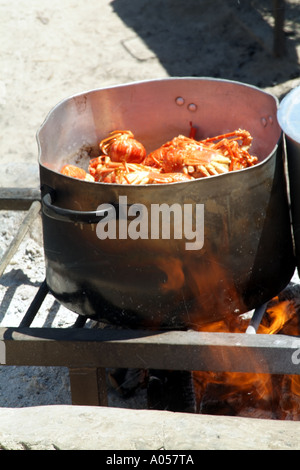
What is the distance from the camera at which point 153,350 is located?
2.24 m

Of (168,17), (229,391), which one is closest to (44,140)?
(229,391)

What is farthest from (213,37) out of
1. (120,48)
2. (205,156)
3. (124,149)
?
(205,156)

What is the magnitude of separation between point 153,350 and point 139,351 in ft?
0.17

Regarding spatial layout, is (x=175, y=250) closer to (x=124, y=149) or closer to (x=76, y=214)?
(x=76, y=214)

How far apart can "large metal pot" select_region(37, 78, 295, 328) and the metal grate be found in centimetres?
11

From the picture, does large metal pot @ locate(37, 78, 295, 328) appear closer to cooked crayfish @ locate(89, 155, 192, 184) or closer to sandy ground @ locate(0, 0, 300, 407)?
cooked crayfish @ locate(89, 155, 192, 184)

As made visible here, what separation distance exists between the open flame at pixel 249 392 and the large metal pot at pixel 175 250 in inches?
15.0

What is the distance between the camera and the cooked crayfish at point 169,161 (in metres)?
2.45

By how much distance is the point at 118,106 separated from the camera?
2.81 metres

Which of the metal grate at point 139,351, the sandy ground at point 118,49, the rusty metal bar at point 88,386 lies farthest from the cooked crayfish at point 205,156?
the sandy ground at point 118,49

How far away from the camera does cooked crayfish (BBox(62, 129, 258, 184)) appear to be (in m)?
2.45

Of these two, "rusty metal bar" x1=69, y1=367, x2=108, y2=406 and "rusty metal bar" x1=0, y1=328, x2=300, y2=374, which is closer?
"rusty metal bar" x1=0, y1=328, x2=300, y2=374

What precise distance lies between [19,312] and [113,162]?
1.12 m

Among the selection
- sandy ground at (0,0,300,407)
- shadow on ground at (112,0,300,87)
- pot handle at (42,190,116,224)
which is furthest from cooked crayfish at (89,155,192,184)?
→ shadow on ground at (112,0,300,87)
